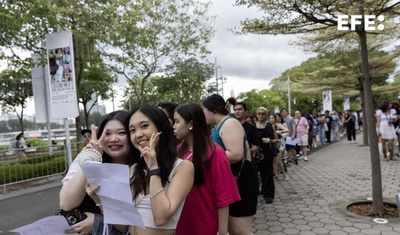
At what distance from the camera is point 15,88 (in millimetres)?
16953

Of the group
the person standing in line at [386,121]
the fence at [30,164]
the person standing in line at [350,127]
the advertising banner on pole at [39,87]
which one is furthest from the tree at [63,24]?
the person standing in line at [350,127]

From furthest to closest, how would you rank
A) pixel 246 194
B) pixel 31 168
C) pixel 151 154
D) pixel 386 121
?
pixel 386 121 → pixel 31 168 → pixel 246 194 → pixel 151 154

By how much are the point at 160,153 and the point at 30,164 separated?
8.11 meters

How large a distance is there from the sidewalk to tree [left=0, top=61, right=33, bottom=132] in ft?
33.9

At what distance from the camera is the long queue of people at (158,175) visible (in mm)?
1543

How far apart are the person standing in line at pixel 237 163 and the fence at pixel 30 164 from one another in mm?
6673

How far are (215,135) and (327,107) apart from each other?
630 inches

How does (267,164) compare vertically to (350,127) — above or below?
above

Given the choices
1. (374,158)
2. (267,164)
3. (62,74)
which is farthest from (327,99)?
(62,74)

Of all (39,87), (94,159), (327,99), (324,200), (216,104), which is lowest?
(324,200)

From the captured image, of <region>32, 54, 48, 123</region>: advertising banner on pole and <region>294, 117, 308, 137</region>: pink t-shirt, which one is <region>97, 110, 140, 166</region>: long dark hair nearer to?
<region>294, 117, 308, 137</region>: pink t-shirt

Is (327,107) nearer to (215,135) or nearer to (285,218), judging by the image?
(285,218)

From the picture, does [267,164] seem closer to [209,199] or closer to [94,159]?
[209,199]

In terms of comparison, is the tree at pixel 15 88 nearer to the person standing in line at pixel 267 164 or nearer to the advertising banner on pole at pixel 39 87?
the advertising banner on pole at pixel 39 87
